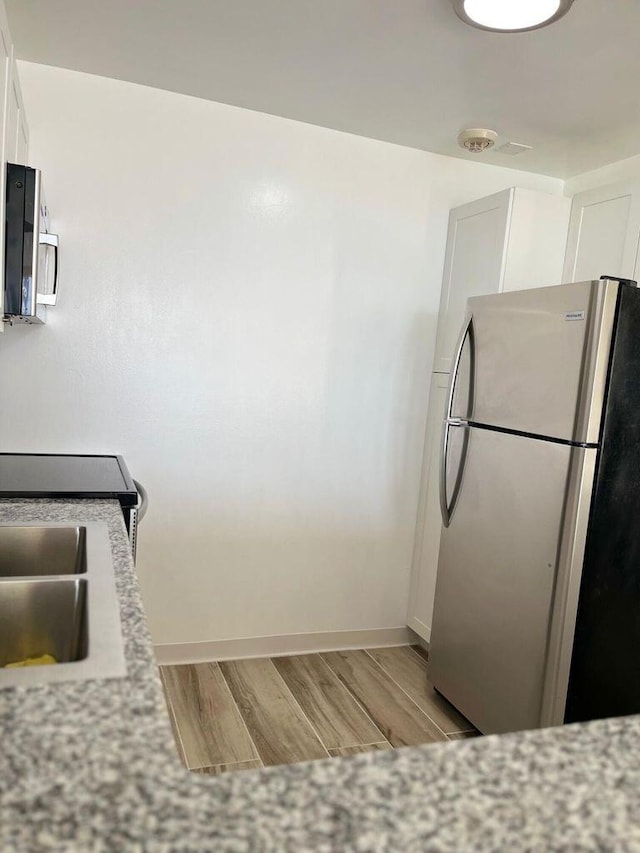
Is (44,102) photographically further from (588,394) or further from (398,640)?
(398,640)

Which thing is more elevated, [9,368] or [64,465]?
[9,368]

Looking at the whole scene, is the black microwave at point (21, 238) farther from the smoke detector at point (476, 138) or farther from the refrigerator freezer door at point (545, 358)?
the smoke detector at point (476, 138)

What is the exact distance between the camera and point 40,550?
1.58 m

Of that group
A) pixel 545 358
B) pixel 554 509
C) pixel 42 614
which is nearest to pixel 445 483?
pixel 554 509

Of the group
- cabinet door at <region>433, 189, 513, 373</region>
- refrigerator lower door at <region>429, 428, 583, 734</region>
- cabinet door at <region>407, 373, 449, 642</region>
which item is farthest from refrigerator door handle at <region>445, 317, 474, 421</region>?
cabinet door at <region>407, 373, 449, 642</region>

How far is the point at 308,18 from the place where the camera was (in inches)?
80.0

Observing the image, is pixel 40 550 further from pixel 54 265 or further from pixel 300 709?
pixel 300 709

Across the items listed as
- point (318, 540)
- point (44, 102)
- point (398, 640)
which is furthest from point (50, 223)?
point (398, 640)

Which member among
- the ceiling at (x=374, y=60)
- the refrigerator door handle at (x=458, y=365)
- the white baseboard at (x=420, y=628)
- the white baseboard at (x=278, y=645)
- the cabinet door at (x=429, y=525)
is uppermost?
the ceiling at (x=374, y=60)

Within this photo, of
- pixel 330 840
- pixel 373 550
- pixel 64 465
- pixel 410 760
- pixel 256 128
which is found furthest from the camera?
pixel 373 550

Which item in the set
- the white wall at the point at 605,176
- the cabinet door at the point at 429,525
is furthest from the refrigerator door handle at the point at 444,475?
the white wall at the point at 605,176

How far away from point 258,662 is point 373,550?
2.49ft

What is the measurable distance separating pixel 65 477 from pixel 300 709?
1345mm

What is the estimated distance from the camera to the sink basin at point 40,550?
5.09 feet
